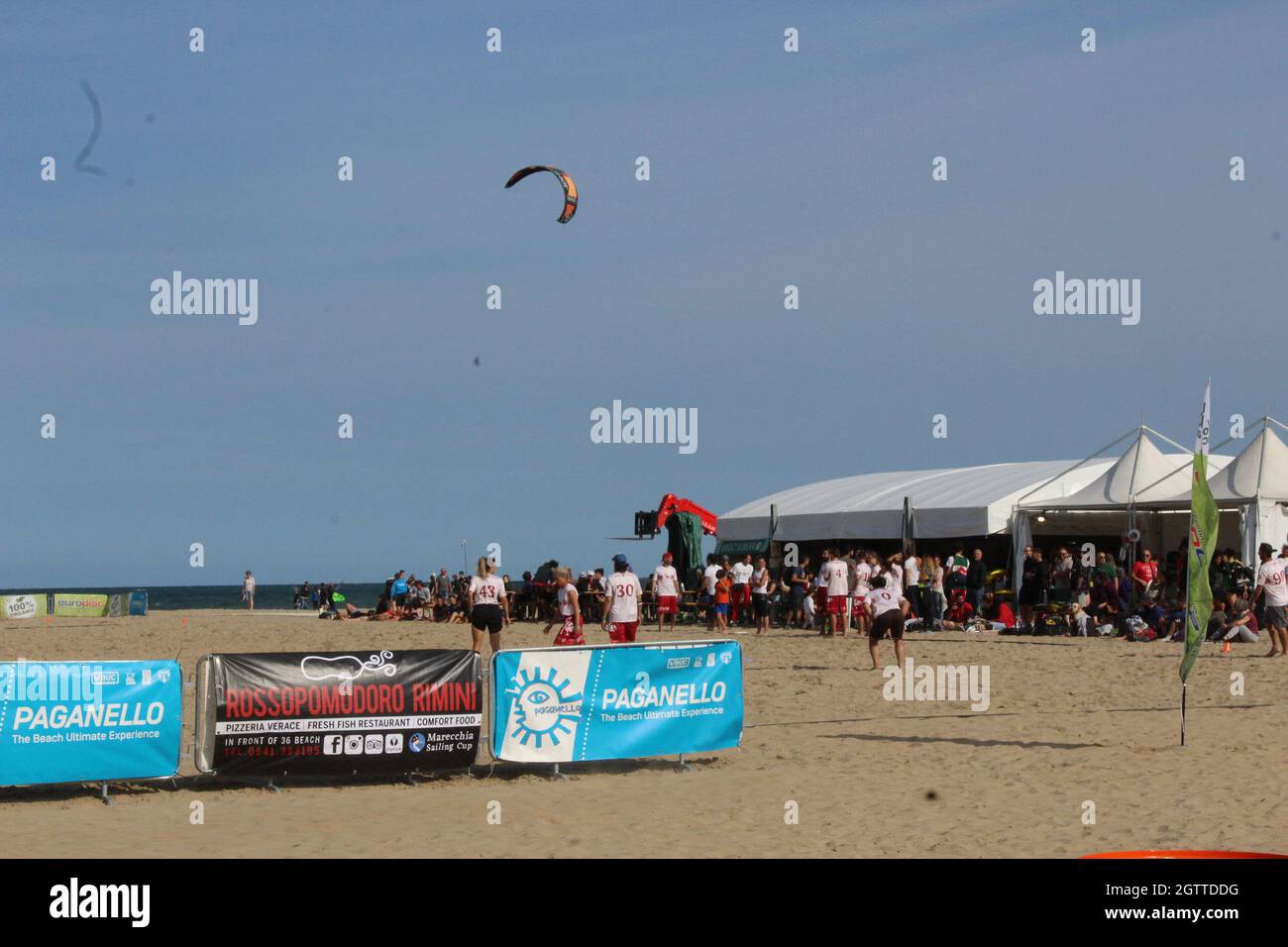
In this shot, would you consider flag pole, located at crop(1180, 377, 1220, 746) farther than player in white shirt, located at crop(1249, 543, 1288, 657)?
No

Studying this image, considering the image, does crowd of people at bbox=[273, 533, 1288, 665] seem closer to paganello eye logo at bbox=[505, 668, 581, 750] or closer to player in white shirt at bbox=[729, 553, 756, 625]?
player in white shirt at bbox=[729, 553, 756, 625]

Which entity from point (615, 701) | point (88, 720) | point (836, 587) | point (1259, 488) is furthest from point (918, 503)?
point (88, 720)

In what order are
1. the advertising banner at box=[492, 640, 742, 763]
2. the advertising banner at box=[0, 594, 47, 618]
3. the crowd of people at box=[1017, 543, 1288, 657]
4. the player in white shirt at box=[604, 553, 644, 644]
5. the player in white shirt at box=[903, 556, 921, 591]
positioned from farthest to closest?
the advertising banner at box=[0, 594, 47, 618] → the player in white shirt at box=[903, 556, 921, 591] → the crowd of people at box=[1017, 543, 1288, 657] → the player in white shirt at box=[604, 553, 644, 644] → the advertising banner at box=[492, 640, 742, 763]

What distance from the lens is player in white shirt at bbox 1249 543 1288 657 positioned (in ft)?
60.0

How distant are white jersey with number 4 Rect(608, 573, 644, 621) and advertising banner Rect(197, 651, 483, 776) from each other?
4.84 metres

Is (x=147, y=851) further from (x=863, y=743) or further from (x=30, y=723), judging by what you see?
(x=863, y=743)

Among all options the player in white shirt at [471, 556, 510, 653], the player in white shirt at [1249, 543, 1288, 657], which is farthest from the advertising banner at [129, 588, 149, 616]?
the player in white shirt at [1249, 543, 1288, 657]

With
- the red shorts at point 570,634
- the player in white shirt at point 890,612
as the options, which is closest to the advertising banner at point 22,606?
the red shorts at point 570,634

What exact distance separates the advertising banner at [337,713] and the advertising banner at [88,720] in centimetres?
32

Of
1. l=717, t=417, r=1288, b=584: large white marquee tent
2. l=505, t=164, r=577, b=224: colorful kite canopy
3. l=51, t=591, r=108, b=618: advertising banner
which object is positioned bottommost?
l=51, t=591, r=108, b=618: advertising banner

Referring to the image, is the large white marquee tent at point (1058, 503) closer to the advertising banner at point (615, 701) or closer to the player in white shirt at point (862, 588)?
the player in white shirt at point (862, 588)

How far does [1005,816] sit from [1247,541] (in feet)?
54.6

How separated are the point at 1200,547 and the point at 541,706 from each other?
18.9 ft

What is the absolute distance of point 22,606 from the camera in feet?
151
